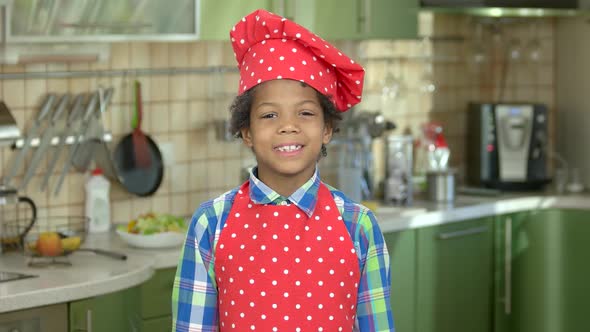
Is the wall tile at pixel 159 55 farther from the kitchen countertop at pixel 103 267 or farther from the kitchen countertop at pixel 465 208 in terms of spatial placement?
the kitchen countertop at pixel 465 208

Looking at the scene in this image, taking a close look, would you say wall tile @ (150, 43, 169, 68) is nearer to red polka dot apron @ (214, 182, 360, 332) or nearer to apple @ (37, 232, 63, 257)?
apple @ (37, 232, 63, 257)

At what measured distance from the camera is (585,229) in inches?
176

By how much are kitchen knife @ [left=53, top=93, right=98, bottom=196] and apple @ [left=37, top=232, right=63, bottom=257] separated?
0.50 m

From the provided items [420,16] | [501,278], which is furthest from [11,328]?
[420,16]

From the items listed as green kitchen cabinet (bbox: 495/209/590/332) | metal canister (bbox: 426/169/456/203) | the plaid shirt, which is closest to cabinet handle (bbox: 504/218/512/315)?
green kitchen cabinet (bbox: 495/209/590/332)

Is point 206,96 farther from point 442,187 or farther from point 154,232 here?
point 442,187

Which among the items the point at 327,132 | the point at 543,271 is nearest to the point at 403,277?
the point at 543,271

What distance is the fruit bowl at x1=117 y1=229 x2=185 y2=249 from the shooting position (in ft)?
11.5

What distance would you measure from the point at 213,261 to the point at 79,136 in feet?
5.58

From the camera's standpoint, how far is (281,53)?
2131 mm

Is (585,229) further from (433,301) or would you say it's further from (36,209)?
(36,209)

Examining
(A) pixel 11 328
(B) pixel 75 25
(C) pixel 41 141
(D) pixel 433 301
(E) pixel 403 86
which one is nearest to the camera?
(A) pixel 11 328


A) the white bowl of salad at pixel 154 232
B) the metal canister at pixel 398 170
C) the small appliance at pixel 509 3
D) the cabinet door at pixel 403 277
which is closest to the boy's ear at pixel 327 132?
the white bowl of salad at pixel 154 232

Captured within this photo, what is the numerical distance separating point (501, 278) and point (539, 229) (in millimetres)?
246
